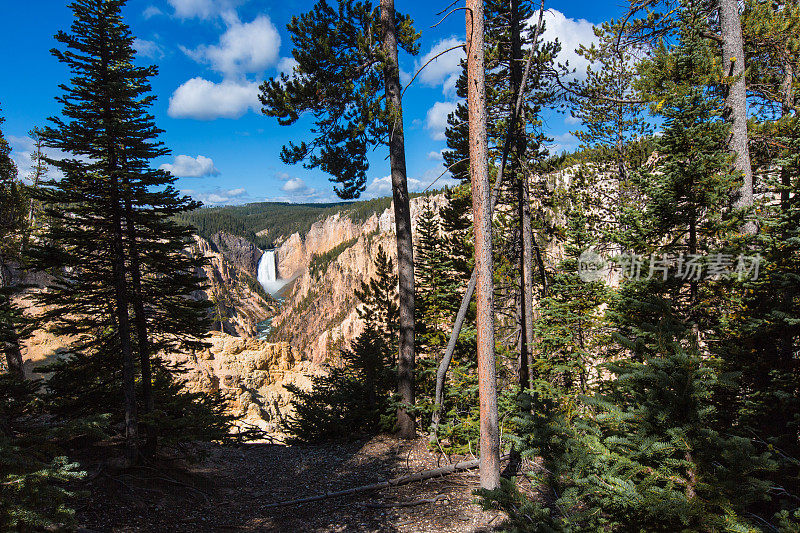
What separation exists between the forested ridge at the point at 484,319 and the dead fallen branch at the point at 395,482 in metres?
0.04

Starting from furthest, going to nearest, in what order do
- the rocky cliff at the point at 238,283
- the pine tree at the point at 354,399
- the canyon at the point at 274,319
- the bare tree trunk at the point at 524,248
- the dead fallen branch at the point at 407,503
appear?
the rocky cliff at the point at 238,283
the canyon at the point at 274,319
the pine tree at the point at 354,399
the bare tree trunk at the point at 524,248
the dead fallen branch at the point at 407,503

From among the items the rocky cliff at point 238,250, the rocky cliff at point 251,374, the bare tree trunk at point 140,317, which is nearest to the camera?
the bare tree trunk at point 140,317

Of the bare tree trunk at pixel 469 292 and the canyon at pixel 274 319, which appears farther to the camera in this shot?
the canyon at pixel 274 319

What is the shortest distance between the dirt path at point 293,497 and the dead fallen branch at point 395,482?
0.28ft

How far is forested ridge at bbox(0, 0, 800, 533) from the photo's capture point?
2672mm

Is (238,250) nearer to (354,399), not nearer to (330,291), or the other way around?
(330,291)

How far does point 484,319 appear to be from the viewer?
5.39 meters

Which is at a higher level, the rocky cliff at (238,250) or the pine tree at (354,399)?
the rocky cliff at (238,250)

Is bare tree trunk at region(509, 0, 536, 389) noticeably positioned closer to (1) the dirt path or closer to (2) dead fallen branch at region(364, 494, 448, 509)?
(1) the dirt path

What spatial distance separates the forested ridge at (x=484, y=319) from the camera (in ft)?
8.77

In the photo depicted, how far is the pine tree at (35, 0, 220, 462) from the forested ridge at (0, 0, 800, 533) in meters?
0.04

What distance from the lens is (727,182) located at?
562 cm

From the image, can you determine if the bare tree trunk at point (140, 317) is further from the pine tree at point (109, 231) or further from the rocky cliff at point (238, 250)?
the rocky cliff at point (238, 250)

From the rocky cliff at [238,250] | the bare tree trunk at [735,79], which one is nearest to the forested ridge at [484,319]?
the bare tree trunk at [735,79]
